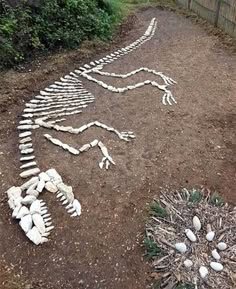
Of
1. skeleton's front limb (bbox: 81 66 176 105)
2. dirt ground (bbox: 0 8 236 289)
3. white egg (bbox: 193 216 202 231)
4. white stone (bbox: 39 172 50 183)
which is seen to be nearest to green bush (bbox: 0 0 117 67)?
dirt ground (bbox: 0 8 236 289)

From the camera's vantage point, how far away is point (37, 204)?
3477mm

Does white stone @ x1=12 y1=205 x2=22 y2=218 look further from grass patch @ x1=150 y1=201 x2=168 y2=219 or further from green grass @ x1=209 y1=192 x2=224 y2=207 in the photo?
green grass @ x1=209 y1=192 x2=224 y2=207

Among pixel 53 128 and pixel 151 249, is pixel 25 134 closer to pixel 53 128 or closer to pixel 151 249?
pixel 53 128

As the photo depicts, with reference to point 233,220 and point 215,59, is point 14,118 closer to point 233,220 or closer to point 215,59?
point 233,220

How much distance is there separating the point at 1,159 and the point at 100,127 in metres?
1.09

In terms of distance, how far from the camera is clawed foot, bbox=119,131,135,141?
14.2 feet

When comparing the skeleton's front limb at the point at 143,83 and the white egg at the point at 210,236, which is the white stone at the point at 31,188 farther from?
the skeleton's front limb at the point at 143,83

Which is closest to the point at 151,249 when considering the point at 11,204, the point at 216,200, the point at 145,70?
the point at 216,200

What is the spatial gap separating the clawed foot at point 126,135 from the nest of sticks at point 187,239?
87cm

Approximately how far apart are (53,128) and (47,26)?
217cm

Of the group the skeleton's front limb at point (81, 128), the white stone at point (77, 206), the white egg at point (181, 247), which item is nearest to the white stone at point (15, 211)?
the white stone at point (77, 206)

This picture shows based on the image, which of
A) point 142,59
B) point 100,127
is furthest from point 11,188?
point 142,59

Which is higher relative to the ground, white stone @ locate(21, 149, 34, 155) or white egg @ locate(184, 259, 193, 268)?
white stone @ locate(21, 149, 34, 155)

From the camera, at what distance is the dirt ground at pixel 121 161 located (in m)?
3.11
